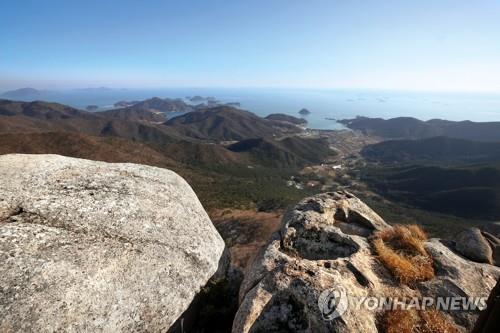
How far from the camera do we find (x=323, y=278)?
28.5 feet

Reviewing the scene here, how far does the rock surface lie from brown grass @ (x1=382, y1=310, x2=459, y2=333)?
6.02 metres

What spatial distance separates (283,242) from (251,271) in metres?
2.07

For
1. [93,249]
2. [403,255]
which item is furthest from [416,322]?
[93,249]

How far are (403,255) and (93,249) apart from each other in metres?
10.8

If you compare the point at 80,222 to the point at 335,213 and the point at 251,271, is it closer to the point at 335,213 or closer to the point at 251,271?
the point at 251,271

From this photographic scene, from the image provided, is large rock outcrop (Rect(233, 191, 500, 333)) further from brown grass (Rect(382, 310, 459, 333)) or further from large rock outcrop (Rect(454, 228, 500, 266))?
large rock outcrop (Rect(454, 228, 500, 266))

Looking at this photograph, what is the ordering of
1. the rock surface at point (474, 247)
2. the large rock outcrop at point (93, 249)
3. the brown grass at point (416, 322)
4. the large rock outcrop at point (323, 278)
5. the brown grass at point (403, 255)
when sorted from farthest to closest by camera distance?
the rock surface at point (474, 247)
the brown grass at point (403, 255)
the brown grass at point (416, 322)
the large rock outcrop at point (323, 278)
the large rock outcrop at point (93, 249)

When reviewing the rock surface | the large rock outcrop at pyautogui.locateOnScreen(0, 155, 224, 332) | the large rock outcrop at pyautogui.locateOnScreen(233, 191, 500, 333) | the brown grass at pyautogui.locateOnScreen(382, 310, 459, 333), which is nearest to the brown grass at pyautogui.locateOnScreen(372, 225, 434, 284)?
the large rock outcrop at pyautogui.locateOnScreen(233, 191, 500, 333)

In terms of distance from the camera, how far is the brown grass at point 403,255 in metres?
10.3

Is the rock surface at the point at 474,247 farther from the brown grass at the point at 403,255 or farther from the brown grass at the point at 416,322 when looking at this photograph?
the brown grass at the point at 416,322

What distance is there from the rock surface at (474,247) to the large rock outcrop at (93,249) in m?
10.8

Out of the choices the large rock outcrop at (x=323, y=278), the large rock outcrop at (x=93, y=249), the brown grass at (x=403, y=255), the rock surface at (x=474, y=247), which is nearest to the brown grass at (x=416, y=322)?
the large rock outcrop at (x=323, y=278)

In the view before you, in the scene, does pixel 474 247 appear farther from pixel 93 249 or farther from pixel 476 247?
pixel 93 249

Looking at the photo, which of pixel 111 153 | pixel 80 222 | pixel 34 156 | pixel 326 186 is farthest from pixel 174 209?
pixel 326 186
